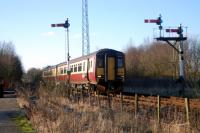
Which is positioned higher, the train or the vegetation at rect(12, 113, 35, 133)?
the train

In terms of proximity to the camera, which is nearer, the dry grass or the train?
the dry grass

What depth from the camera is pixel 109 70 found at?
32406mm

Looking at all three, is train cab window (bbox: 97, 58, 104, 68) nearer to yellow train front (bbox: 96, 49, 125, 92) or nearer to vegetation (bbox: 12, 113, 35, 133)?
yellow train front (bbox: 96, 49, 125, 92)

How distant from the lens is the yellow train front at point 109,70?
3164 centimetres

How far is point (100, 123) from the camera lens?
12.7 meters

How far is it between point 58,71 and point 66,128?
38.6 metres

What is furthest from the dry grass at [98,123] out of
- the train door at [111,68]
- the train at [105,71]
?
the train door at [111,68]

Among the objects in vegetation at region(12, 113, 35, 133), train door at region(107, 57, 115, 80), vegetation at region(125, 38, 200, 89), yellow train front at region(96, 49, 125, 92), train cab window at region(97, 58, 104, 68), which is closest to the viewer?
vegetation at region(12, 113, 35, 133)

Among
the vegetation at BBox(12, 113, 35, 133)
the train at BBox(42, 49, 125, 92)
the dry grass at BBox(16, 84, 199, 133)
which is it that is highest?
Answer: the train at BBox(42, 49, 125, 92)

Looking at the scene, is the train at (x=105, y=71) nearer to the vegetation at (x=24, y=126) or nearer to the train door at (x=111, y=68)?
the train door at (x=111, y=68)

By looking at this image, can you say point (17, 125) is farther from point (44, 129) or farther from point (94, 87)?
point (94, 87)

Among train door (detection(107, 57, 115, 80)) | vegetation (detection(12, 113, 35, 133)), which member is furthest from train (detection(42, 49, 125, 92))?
vegetation (detection(12, 113, 35, 133))

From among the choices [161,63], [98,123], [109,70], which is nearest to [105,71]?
[109,70]

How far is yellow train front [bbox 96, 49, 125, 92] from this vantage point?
31641 millimetres
